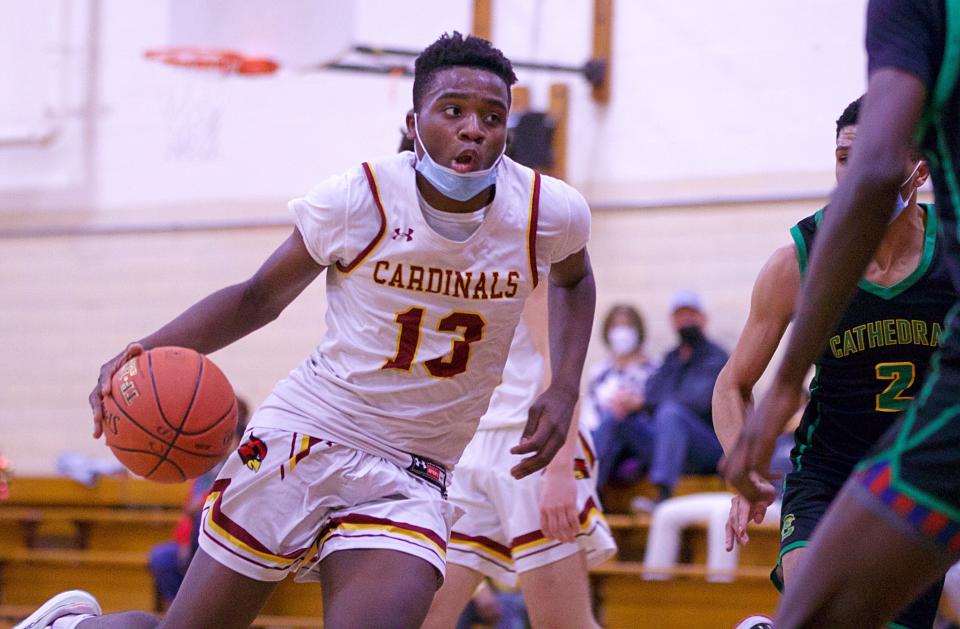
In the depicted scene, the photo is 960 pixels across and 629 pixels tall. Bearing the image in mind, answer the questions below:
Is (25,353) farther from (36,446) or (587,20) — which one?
(587,20)

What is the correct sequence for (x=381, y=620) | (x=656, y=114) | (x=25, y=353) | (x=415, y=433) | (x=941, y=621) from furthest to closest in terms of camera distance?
1. (x=25, y=353)
2. (x=656, y=114)
3. (x=941, y=621)
4. (x=415, y=433)
5. (x=381, y=620)

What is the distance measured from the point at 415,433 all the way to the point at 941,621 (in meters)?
4.71

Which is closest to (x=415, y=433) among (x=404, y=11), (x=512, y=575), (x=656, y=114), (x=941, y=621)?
(x=512, y=575)

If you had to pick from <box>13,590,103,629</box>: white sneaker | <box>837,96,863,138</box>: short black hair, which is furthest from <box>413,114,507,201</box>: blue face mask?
<box>13,590,103,629</box>: white sneaker

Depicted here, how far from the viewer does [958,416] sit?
2.21 m

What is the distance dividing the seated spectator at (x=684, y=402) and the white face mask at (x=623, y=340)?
12.4 inches

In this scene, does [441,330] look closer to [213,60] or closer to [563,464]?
[563,464]

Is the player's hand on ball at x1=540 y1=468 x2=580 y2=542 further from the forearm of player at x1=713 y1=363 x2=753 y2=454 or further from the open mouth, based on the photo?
the open mouth

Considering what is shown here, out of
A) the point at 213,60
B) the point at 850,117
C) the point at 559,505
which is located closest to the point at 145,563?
the point at 213,60

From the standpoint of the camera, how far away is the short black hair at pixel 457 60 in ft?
12.0

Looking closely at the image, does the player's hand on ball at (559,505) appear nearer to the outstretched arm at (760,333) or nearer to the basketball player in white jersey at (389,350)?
the basketball player in white jersey at (389,350)

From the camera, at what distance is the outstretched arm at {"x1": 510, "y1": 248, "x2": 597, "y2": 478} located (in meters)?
3.71

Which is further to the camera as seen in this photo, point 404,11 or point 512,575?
point 404,11

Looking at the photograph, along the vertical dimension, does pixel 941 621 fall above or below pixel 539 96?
below
